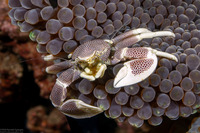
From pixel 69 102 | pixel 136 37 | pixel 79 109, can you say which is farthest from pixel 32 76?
pixel 136 37

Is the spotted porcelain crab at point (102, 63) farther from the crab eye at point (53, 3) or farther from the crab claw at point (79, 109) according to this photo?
the crab eye at point (53, 3)

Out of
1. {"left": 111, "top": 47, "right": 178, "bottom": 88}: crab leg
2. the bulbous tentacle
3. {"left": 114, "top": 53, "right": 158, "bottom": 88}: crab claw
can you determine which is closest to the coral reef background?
the bulbous tentacle

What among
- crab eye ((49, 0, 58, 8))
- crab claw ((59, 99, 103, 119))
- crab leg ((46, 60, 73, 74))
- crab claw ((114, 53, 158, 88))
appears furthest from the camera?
crab leg ((46, 60, 73, 74))

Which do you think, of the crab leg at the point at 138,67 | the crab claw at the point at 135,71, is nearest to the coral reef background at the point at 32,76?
the crab leg at the point at 138,67

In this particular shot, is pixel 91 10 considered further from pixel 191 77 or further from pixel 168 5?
pixel 191 77

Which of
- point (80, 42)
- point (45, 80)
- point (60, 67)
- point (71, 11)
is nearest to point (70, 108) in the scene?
point (60, 67)

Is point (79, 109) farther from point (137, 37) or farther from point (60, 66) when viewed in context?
point (137, 37)

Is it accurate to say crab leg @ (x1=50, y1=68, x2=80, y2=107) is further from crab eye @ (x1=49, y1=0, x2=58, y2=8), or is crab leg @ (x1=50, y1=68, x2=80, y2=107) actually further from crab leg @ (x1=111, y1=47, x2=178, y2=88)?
crab eye @ (x1=49, y1=0, x2=58, y2=8)
